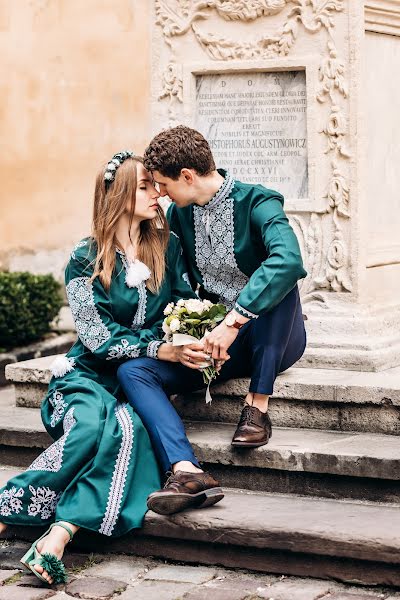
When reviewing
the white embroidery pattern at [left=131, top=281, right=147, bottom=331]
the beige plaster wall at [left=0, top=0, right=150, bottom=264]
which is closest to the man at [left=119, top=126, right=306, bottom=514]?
the white embroidery pattern at [left=131, top=281, right=147, bottom=331]

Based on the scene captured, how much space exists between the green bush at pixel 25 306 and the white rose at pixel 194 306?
3100 millimetres

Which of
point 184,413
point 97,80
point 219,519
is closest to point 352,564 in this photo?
point 219,519

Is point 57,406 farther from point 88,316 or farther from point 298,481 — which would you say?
point 298,481

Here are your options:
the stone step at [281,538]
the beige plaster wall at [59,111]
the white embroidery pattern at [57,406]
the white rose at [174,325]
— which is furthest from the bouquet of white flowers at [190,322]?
the beige plaster wall at [59,111]

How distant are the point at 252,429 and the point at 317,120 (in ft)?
5.07

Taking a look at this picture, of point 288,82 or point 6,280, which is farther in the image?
point 6,280

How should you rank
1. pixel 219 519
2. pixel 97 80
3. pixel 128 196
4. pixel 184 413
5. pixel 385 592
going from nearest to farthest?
pixel 385 592 < pixel 219 519 < pixel 128 196 < pixel 184 413 < pixel 97 80

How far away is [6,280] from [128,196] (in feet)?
10.2

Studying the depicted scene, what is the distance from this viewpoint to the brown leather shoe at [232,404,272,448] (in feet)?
15.8

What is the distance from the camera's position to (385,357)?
5520mm

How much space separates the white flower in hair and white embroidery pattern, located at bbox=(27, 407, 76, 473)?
1.89 feet

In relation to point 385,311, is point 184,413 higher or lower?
lower

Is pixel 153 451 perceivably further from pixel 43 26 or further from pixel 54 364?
pixel 43 26

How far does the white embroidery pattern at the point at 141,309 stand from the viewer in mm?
5016
